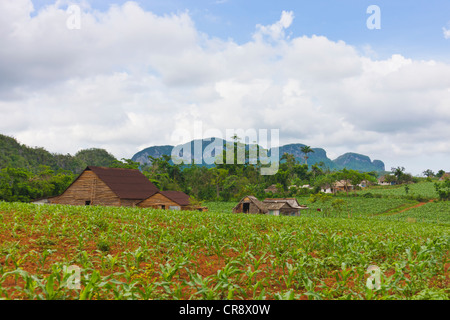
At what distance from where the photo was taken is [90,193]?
1432 inches

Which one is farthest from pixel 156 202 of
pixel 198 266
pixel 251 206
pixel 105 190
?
pixel 198 266

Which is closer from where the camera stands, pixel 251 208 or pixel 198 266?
pixel 198 266

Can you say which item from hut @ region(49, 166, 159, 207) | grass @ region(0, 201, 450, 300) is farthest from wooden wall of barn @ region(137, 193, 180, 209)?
grass @ region(0, 201, 450, 300)

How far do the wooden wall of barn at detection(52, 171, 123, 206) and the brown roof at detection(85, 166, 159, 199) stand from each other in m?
0.51

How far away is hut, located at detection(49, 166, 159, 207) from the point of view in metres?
35.3

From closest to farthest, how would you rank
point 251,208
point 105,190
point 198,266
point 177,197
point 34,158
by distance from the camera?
point 198,266, point 105,190, point 177,197, point 251,208, point 34,158

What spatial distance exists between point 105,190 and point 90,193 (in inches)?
82.3

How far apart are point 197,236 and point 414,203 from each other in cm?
7089

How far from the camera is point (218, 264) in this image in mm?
8648

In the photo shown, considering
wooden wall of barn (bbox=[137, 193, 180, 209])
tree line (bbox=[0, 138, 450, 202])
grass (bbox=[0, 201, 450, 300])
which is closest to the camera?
grass (bbox=[0, 201, 450, 300])

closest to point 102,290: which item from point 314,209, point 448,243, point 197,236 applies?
point 197,236

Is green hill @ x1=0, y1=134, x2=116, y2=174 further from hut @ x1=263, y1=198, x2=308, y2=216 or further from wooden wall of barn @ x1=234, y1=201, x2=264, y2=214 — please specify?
hut @ x1=263, y1=198, x2=308, y2=216

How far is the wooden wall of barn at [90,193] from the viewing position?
35209 mm

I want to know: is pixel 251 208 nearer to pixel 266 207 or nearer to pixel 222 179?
pixel 266 207
